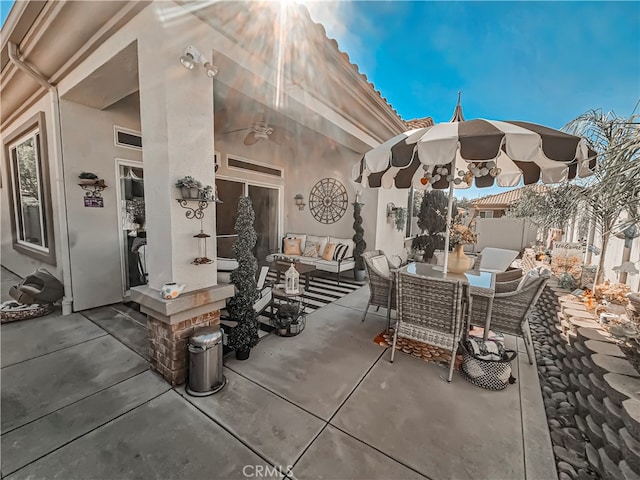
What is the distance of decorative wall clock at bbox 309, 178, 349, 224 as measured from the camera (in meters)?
7.10

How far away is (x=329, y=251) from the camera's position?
650 cm

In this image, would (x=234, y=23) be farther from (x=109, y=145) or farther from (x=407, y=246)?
(x=407, y=246)

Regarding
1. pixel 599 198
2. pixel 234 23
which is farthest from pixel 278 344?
pixel 599 198

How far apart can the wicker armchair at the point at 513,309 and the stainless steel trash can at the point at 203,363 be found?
2.85m

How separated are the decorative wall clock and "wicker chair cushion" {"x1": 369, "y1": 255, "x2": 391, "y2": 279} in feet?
9.99

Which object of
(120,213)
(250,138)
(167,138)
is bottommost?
(120,213)

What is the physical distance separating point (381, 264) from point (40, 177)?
5.97m

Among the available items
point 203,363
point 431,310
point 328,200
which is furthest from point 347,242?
point 203,363

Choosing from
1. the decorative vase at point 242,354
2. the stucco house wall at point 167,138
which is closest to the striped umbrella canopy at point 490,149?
the stucco house wall at point 167,138

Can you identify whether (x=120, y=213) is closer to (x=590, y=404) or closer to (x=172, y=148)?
(x=172, y=148)

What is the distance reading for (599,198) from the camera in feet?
11.5

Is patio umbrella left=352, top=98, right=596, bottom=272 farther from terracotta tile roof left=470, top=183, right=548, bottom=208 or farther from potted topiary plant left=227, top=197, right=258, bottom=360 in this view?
terracotta tile roof left=470, top=183, right=548, bottom=208

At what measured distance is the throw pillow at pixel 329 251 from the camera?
6.43 m

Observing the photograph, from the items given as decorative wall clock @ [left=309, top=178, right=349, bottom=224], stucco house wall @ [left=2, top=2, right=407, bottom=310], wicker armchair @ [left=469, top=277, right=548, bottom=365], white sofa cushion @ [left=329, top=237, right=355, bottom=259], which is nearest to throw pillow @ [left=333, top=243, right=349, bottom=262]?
white sofa cushion @ [left=329, top=237, right=355, bottom=259]
